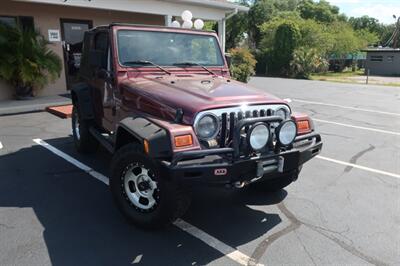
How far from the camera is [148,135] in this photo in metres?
3.29

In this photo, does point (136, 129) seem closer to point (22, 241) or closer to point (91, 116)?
point (22, 241)

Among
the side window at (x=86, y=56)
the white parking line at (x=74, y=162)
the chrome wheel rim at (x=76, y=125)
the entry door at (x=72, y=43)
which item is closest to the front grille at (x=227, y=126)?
the white parking line at (x=74, y=162)

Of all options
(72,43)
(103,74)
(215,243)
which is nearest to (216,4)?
(72,43)

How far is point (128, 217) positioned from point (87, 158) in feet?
8.43

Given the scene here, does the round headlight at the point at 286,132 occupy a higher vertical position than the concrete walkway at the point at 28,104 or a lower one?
higher

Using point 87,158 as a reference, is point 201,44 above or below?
above

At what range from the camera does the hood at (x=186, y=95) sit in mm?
3539

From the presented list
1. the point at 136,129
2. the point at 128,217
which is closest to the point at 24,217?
the point at 128,217

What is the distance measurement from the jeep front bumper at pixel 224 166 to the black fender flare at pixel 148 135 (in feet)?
0.39

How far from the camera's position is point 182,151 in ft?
10.4

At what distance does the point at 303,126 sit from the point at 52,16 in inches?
416

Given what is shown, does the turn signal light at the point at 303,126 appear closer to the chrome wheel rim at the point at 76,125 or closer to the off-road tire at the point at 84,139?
the off-road tire at the point at 84,139

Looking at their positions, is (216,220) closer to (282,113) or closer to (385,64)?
(282,113)

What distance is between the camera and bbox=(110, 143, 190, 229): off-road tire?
3311 mm
